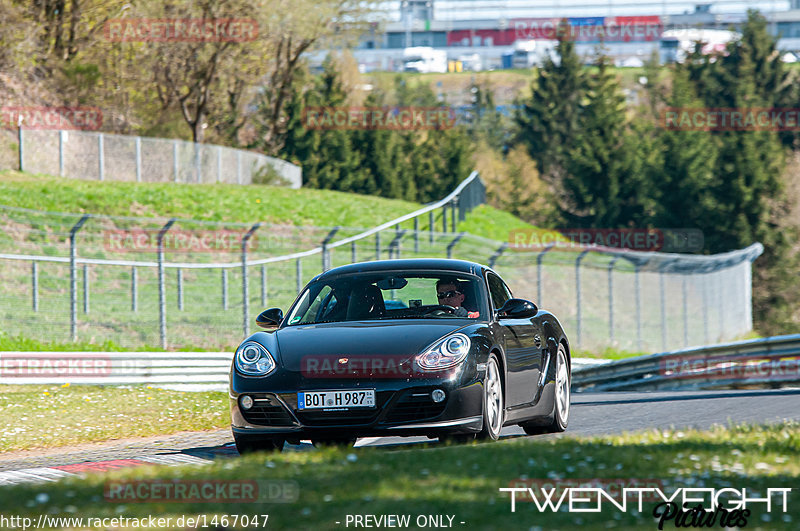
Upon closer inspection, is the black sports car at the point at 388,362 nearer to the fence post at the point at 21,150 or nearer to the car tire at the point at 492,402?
the car tire at the point at 492,402

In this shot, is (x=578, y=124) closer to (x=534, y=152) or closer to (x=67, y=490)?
(x=534, y=152)

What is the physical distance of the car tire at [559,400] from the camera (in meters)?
10.5

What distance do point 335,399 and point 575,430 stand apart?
146 inches

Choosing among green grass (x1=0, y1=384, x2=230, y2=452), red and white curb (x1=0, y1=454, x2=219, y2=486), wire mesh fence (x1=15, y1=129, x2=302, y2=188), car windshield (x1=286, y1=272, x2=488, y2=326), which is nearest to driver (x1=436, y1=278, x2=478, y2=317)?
car windshield (x1=286, y1=272, x2=488, y2=326)

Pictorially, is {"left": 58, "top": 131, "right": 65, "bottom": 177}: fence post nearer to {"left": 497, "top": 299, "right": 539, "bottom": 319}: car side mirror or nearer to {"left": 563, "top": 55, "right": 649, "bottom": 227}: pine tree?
{"left": 497, "top": 299, "right": 539, "bottom": 319}: car side mirror

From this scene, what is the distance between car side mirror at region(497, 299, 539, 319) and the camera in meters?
9.41

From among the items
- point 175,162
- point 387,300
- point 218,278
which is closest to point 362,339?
point 387,300

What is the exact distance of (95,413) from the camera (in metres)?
13.8

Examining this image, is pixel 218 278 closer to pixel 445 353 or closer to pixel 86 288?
pixel 86 288

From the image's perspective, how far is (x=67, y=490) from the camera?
6039 millimetres

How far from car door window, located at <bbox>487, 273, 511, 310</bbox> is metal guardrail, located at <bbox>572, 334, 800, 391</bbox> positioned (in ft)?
28.4

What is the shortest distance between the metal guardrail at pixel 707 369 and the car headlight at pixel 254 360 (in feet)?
36.6

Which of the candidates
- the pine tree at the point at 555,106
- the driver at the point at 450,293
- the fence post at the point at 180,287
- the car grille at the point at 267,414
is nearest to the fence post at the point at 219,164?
the fence post at the point at 180,287

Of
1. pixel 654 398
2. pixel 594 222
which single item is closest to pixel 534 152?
pixel 594 222
